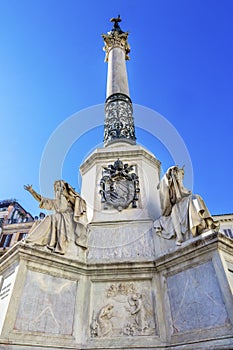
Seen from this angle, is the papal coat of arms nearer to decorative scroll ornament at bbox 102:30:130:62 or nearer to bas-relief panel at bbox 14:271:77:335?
bas-relief panel at bbox 14:271:77:335

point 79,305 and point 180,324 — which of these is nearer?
point 180,324

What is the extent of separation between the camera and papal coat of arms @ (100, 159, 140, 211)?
7.06 m

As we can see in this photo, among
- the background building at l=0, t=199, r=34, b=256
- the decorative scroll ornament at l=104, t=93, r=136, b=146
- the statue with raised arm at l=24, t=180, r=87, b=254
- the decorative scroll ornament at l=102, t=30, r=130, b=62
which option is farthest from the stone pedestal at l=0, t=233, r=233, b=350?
the background building at l=0, t=199, r=34, b=256

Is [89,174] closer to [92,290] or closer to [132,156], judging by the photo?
[132,156]

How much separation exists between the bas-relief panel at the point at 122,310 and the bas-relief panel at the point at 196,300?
1.66 ft

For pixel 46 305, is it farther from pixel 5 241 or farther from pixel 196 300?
pixel 5 241

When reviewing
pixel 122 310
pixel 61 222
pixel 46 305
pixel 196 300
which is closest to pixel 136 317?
pixel 122 310

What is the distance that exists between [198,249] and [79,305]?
8.66 ft

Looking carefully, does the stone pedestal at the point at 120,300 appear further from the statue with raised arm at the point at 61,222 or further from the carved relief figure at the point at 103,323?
the statue with raised arm at the point at 61,222

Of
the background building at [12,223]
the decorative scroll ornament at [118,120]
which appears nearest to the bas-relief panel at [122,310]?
the decorative scroll ornament at [118,120]

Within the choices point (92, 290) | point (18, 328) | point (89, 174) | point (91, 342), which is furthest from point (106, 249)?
point (89, 174)

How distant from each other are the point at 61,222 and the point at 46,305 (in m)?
1.86

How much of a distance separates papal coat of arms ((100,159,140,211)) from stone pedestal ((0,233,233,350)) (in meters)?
1.91

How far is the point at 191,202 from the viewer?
561 centimetres
